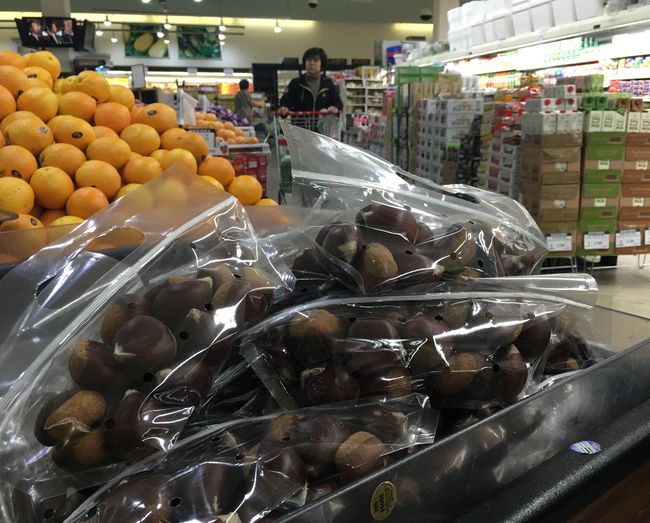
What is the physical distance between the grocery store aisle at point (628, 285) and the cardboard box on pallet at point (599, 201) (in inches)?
21.0

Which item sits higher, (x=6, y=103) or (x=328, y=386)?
(x=6, y=103)

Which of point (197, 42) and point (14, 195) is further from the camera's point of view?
point (197, 42)

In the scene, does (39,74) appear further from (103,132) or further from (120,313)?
(120,313)

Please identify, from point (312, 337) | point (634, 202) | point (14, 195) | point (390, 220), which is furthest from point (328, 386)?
point (634, 202)

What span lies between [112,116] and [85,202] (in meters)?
0.46

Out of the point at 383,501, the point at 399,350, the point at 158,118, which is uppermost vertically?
the point at 158,118

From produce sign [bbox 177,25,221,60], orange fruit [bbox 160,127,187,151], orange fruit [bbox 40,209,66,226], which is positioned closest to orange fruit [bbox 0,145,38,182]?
orange fruit [bbox 40,209,66,226]

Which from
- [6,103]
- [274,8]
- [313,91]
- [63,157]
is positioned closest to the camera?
[63,157]

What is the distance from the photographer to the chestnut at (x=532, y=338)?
2.59ft

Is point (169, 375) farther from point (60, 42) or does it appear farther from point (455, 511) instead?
point (60, 42)

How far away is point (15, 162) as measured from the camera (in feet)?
5.62

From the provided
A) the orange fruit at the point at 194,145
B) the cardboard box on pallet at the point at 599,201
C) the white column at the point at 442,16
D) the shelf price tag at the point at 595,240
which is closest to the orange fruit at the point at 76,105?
the orange fruit at the point at 194,145

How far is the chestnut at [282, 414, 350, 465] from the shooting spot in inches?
24.6

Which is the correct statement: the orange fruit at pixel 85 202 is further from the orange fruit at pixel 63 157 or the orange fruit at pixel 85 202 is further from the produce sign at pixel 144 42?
the produce sign at pixel 144 42
